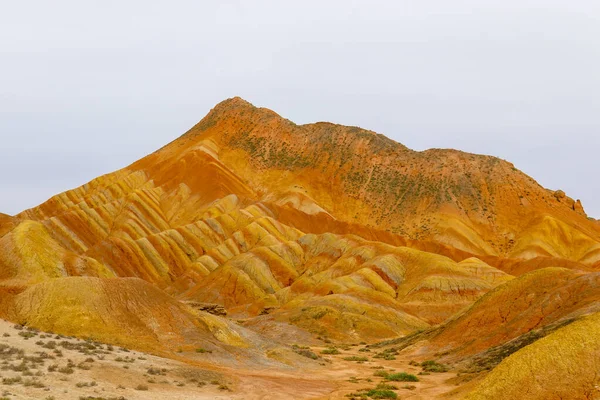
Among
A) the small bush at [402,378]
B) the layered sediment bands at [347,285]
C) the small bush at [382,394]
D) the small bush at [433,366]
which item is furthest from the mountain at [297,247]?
the small bush at [382,394]

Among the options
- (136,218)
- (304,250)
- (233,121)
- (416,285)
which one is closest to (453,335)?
(416,285)

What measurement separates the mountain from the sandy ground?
5.24 m

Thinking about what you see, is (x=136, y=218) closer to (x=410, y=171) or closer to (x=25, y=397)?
(x=410, y=171)

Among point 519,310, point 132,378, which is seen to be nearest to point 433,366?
point 519,310

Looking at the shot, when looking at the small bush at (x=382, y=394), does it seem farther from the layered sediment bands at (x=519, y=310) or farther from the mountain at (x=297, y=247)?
the layered sediment bands at (x=519, y=310)

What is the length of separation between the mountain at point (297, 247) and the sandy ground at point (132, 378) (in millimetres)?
5243

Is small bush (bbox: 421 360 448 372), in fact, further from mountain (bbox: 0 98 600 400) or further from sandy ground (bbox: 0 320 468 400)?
mountain (bbox: 0 98 600 400)

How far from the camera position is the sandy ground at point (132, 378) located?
67.1ft

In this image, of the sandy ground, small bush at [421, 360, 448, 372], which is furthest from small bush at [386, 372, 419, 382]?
small bush at [421, 360, 448, 372]

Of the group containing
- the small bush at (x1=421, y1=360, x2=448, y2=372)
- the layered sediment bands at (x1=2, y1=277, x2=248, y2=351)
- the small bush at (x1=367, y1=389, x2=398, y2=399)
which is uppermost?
the layered sediment bands at (x1=2, y1=277, x2=248, y2=351)

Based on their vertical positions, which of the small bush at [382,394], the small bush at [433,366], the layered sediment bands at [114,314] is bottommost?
the small bush at [433,366]

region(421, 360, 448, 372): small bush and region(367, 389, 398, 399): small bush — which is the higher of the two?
region(367, 389, 398, 399): small bush

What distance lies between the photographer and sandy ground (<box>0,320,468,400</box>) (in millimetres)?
20438

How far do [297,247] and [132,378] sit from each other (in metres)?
77.5
